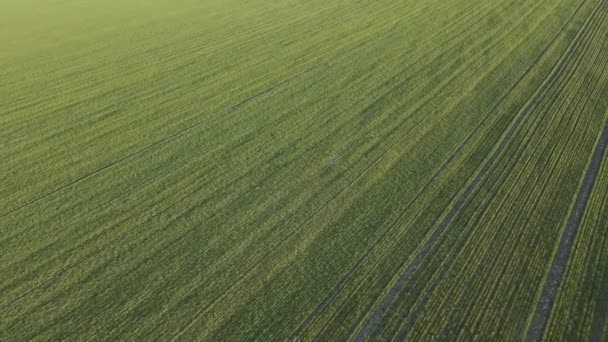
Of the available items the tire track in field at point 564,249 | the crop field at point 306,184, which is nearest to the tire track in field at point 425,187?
the crop field at point 306,184

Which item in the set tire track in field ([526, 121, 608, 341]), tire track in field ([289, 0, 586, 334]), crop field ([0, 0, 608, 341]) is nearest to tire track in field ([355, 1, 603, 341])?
crop field ([0, 0, 608, 341])

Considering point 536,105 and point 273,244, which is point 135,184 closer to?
point 273,244

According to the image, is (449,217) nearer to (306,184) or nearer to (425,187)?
(425,187)

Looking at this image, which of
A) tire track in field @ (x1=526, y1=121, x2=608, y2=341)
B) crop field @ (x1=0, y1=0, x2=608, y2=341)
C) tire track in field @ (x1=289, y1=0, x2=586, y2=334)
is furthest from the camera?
crop field @ (x1=0, y1=0, x2=608, y2=341)

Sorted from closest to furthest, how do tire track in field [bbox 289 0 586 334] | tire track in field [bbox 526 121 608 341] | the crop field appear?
tire track in field [bbox 526 121 608 341], tire track in field [bbox 289 0 586 334], the crop field

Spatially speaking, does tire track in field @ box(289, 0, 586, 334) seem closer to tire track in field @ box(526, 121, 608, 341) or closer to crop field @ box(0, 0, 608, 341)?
crop field @ box(0, 0, 608, 341)

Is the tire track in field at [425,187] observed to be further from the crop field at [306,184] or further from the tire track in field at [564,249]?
the tire track in field at [564,249]

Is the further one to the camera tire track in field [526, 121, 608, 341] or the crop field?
the crop field

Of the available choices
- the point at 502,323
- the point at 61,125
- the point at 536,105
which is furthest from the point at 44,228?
the point at 536,105
